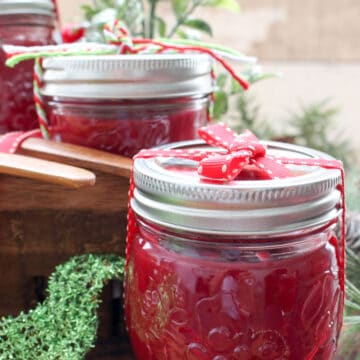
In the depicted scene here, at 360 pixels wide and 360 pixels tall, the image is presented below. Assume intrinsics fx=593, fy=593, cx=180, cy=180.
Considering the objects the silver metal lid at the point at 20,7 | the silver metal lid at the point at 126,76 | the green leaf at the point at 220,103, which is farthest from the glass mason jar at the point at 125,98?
the green leaf at the point at 220,103

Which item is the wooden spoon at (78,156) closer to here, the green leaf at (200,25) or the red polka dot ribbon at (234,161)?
the red polka dot ribbon at (234,161)

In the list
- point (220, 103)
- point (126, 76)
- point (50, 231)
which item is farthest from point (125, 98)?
point (220, 103)

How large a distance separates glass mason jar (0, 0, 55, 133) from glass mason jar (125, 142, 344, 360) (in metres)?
0.30

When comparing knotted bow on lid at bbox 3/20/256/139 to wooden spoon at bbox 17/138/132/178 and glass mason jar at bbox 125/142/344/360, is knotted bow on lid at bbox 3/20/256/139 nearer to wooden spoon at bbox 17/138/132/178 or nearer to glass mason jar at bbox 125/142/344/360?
wooden spoon at bbox 17/138/132/178

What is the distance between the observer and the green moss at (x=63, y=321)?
1.71 feet

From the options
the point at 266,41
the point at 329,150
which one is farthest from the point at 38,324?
the point at 266,41

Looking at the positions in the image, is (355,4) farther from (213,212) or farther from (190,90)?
(213,212)

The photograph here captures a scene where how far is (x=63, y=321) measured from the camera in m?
0.53

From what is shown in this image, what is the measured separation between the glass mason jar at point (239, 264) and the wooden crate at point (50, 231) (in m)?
0.11

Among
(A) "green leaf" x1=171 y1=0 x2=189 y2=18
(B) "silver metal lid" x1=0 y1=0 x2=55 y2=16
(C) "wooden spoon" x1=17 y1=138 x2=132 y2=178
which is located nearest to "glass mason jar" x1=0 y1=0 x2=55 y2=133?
(B) "silver metal lid" x1=0 y1=0 x2=55 y2=16

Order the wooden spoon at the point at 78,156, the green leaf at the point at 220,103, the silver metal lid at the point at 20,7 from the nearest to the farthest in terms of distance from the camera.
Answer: the wooden spoon at the point at 78,156 → the silver metal lid at the point at 20,7 → the green leaf at the point at 220,103

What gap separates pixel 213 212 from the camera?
0.43 metres

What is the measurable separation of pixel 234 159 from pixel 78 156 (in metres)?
0.19

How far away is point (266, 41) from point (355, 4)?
22 cm
